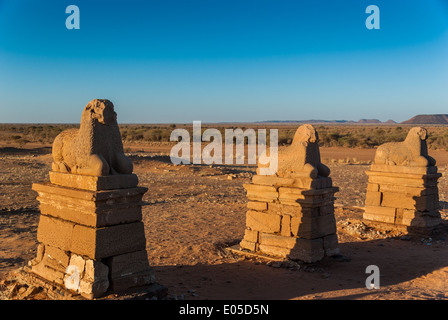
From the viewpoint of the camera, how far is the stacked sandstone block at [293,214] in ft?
22.2

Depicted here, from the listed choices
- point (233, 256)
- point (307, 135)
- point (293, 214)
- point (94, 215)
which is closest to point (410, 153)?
point (307, 135)

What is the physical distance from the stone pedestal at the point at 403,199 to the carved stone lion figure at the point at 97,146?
668 centimetres

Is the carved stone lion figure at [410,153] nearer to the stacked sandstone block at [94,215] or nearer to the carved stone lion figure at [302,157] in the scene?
the carved stone lion figure at [302,157]

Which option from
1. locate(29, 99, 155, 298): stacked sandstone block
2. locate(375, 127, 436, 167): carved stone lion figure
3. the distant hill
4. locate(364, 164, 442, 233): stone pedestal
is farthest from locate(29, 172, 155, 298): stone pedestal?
the distant hill

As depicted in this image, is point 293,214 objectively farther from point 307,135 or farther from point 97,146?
Answer: point 97,146

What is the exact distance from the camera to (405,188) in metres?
9.19

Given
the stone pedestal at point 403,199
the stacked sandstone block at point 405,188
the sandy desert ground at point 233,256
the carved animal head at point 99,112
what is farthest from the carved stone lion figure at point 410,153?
the carved animal head at point 99,112

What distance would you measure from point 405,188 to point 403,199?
276 millimetres

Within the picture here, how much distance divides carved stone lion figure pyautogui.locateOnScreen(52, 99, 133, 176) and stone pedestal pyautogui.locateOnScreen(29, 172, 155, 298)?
134mm

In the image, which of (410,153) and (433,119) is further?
(433,119)

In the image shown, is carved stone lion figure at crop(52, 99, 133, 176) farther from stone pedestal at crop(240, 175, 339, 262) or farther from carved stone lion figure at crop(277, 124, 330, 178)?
carved stone lion figure at crop(277, 124, 330, 178)
